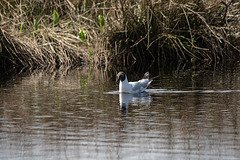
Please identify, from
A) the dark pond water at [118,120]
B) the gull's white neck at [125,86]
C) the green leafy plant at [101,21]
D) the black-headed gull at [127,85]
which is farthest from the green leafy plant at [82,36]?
the gull's white neck at [125,86]

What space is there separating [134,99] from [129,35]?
8.21 m

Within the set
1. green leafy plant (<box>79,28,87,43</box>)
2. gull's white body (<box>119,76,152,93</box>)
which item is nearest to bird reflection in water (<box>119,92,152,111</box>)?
gull's white body (<box>119,76,152,93</box>)

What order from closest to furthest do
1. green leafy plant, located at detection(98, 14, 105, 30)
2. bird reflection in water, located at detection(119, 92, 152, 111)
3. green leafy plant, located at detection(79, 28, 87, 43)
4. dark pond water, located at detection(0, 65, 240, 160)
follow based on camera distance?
dark pond water, located at detection(0, 65, 240, 160) < bird reflection in water, located at detection(119, 92, 152, 111) < green leafy plant, located at detection(98, 14, 105, 30) < green leafy plant, located at detection(79, 28, 87, 43)

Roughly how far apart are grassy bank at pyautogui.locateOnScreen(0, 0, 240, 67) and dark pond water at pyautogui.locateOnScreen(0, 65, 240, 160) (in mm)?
4964

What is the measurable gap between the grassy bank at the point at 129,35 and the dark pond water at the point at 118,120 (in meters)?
4.96

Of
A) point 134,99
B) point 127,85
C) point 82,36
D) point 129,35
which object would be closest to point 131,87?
point 127,85

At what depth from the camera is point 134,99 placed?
403 inches

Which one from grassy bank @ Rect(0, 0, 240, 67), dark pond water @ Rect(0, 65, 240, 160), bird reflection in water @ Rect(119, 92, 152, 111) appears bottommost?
bird reflection in water @ Rect(119, 92, 152, 111)

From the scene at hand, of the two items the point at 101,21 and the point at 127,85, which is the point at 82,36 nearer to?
the point at 101,21

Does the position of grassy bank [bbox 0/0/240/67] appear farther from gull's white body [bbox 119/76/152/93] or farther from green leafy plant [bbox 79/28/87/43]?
gull's white body [bbox 119/76/152/93]

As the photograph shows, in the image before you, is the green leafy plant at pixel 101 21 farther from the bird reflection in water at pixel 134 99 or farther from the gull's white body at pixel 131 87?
the bird reflection in water at pixel 134 99

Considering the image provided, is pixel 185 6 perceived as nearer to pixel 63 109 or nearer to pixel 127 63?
pixel 127 63

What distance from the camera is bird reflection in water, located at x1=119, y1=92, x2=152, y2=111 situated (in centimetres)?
944

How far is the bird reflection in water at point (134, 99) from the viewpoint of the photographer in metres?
9.44
